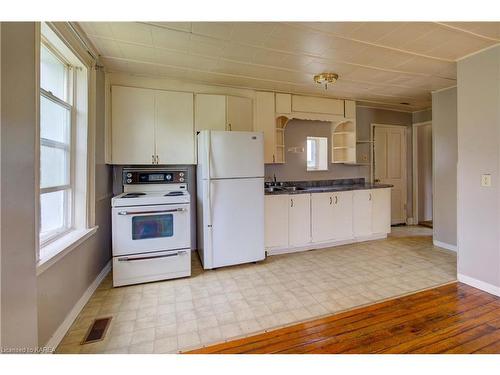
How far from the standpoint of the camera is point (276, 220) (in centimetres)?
334

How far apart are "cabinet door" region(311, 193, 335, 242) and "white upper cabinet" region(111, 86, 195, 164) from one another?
6.02 ft

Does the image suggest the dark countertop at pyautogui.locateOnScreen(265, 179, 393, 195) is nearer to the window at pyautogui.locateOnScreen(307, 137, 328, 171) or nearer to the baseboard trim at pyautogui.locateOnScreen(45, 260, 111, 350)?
the window at pyautogui.locateOnScreen(307, 137, 328, 171)

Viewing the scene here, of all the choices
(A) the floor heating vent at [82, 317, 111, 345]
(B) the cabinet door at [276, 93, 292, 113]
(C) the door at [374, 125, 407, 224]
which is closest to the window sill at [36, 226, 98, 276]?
(A) the floor heating vent at [82, 317, 111, 345]

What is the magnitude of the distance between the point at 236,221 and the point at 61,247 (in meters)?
1.67

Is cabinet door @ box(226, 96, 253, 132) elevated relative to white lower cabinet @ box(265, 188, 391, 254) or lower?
elevated

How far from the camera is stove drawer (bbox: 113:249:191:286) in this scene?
2.46 metres

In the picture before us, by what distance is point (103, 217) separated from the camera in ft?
9.14

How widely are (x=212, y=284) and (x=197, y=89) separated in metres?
2.43

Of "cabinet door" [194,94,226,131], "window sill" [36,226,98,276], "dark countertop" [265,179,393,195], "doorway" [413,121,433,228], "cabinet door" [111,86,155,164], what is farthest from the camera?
"doorway" [413,121,433,228]

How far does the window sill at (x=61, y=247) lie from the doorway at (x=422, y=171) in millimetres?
5596

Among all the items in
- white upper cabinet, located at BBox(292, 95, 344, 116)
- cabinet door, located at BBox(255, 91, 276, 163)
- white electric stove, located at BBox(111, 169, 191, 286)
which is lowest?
white electric stove, located at BBox(111, 169, 191, 286)

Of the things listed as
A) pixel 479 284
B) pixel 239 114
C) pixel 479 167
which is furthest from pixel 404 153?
pixel 239 114

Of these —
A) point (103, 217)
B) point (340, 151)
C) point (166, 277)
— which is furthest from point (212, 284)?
point (340, 151)

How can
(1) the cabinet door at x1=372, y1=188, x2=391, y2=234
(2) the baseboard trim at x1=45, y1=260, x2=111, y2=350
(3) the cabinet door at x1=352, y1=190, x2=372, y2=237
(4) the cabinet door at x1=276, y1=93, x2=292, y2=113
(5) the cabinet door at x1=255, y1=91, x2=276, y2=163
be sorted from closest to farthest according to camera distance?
1. (2) the baseboard trim at x1=45, y1=260, x2=111, y2=350
2. (5) the cabinet door at x1=255, y1=91, x2=276, y2=163
3. (4) the cabinet door at x1=276, y1=93, x2=292, y2=113
4. (3) the cabinet door at x1=352, y1=190, x2=372, y2=237
5. (1) the cabinet door at x1=372, y1=188, x2=391, y2=234
